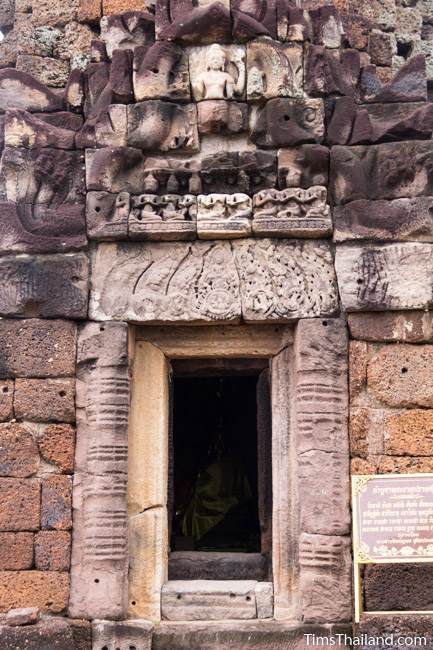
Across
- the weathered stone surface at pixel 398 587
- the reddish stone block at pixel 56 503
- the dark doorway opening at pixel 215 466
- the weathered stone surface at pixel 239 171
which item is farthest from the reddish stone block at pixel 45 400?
the weathered stone surface at pixel 398 587

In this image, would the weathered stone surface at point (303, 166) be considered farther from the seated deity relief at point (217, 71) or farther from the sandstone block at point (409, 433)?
the sandstone block at point (409, 433)

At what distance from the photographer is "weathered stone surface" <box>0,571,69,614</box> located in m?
5.83

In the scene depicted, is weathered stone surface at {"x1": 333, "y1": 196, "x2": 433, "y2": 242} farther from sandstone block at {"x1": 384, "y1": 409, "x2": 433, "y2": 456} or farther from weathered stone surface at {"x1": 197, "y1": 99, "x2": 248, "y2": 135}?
sandstone block at {"x1": 384, "y1": 409, "x2": 433, "y2": 456}

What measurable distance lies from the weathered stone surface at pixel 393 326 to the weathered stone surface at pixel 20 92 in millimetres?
2833

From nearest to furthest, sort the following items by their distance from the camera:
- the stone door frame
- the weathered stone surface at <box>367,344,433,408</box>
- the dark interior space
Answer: the stone door frame
the weathered stone surface at <box>367,344,433,408</box>
the dark interior space

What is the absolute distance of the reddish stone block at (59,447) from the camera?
599 cm

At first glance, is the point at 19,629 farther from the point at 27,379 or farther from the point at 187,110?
the point at 187,110

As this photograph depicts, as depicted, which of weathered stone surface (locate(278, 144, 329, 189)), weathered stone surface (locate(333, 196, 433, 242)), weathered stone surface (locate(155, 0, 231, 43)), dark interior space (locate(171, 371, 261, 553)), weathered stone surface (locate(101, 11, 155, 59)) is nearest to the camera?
weathered stone surface (locate(333, 196, 433, 242))

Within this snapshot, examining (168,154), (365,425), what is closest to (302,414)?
(365,425)

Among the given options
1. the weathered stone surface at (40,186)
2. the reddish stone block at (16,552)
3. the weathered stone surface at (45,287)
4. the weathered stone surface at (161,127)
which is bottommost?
the reddish stone block at (16,552)

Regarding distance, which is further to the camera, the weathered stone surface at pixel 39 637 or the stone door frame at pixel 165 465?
the stone door frame at pixel 165 465

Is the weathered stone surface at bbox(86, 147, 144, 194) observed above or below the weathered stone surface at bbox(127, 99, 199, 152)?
below

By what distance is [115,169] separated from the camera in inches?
247

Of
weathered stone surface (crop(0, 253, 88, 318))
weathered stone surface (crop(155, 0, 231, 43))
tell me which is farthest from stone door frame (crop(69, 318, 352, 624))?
weathered stone surface (crop(155, 0, 231, 43))
